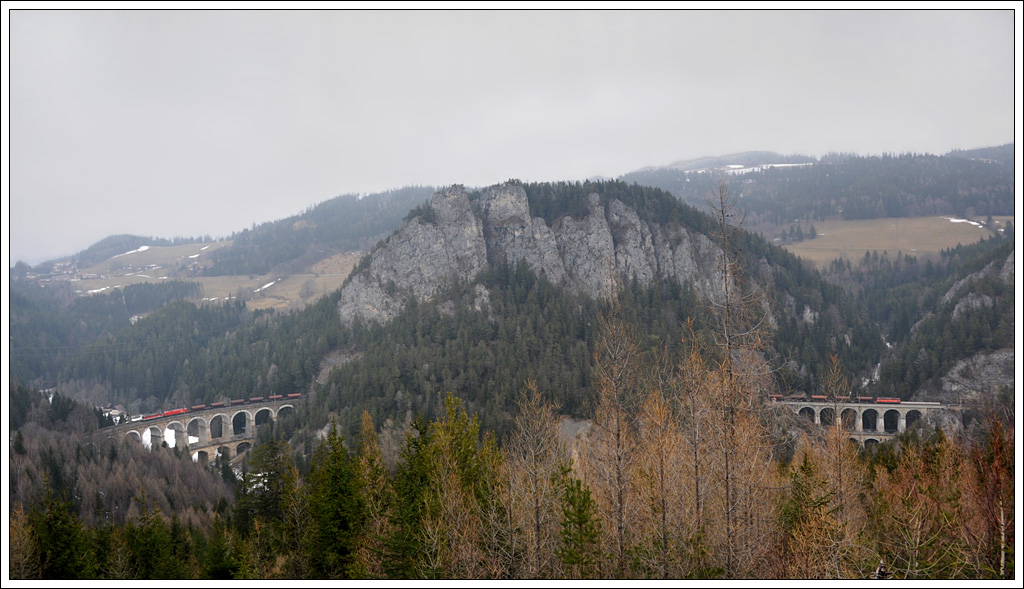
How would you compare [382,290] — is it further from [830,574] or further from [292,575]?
[830,574]

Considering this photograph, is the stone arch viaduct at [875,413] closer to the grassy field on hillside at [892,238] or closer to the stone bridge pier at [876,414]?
the stone bridge pier at [876,414]

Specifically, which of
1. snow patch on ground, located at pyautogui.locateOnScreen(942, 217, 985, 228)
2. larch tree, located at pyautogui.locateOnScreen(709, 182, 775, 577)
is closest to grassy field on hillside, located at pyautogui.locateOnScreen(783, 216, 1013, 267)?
snow patch on ground, located at pyautogui.locateOnScreen(942, 217, 985, 228)

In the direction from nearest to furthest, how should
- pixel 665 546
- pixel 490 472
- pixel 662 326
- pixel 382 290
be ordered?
1. pixel 665 546
2. pixel 490 472
3. pixel 662 326
4. pixel 382 290

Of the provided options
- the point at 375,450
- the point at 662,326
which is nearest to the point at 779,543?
the point at 375,450

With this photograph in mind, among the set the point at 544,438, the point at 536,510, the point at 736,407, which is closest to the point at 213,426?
the point at 544,438

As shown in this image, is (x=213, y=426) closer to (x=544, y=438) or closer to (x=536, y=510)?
(x=544, y=438)

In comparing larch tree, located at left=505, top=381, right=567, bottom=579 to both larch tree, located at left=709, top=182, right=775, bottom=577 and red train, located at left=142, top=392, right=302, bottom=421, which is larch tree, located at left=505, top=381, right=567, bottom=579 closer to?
larch tree, located at left=709, top=182, right=775, bottom=577
